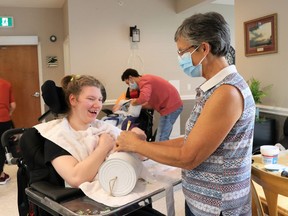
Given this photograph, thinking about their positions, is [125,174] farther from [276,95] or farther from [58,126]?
[276,95]

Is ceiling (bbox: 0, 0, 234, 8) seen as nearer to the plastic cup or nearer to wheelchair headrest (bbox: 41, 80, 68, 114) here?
wheelchair headrest (bbox: 41, 80, 68, 114)

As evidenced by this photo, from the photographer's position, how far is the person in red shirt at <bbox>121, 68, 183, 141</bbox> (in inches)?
168

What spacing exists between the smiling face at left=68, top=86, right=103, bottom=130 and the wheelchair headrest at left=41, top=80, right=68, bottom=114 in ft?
0.19

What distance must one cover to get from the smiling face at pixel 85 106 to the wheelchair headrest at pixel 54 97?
0.06 meters

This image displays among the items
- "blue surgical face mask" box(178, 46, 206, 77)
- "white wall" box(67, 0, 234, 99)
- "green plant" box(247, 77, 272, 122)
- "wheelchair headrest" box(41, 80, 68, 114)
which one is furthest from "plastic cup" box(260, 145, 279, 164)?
"white wall" box(67, 0, 234, 99)

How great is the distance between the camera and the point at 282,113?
3.70 m

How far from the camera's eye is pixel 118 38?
5746 mm

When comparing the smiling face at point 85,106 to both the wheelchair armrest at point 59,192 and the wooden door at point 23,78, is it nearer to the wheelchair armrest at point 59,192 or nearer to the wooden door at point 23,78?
the wheelchair armrest at point 59,192

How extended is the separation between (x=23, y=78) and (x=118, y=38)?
205 cm

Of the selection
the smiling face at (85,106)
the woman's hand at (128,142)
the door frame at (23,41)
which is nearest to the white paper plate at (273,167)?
the woman's hand at (128,142)

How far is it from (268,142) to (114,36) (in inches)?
128

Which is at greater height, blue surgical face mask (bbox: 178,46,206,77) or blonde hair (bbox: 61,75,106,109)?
blue surgical face mask (bbox: 178,46,206,77)

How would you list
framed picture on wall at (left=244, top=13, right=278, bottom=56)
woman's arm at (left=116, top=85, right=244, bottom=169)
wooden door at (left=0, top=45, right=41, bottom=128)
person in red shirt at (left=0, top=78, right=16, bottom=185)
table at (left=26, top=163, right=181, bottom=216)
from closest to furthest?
woman's arm at (left=116, top=85, right=244, bottom=169)
table at (left=26, top=163, right=181, bottom=216)
framed picture on wall at (left=244, top=13, right=278, bottom=56)
person in red shirt at (left=0, top=78, right=16, bottom=185)
wooden door at (left=0, top=45, right=41, bottom=128)

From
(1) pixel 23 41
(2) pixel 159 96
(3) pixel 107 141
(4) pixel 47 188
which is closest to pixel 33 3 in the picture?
(1) pixel 23 41
